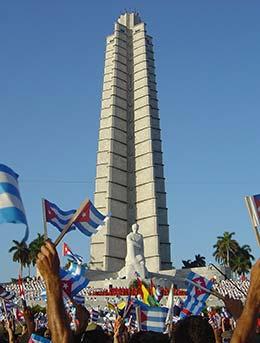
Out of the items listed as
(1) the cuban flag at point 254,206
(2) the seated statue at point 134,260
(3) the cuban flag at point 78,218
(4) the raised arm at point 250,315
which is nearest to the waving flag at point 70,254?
(3) the cuban flag at point 78,218

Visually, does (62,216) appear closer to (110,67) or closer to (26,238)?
(26,238)

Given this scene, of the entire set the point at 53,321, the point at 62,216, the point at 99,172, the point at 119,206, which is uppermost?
the point at 99,172

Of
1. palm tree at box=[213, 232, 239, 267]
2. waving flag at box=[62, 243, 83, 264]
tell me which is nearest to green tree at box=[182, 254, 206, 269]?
palm tree at box=[213, 232, 239, 267]

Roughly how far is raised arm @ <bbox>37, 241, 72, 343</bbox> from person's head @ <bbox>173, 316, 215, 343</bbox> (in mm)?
721

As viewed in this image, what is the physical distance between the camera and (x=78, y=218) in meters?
8.88

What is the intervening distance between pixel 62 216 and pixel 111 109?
55.2 meters

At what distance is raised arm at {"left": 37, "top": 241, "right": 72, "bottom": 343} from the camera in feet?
9.96

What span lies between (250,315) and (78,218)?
6552 millimetres

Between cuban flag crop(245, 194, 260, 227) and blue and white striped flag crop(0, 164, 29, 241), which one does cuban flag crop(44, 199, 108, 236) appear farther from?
blue and white striped flag crop(0, 164, 29, 241)

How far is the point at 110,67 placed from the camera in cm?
6769

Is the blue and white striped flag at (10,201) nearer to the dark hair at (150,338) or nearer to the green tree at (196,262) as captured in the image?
the dark hair at (150,338)

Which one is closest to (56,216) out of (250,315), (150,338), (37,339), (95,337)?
(37,339)

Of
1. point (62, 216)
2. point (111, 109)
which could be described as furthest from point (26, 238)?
point (111, 109)

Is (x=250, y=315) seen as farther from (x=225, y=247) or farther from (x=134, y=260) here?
(x=225, y=247)
